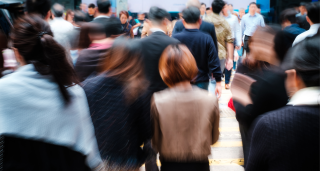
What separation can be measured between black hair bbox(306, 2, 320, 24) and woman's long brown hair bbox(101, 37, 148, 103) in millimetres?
2974

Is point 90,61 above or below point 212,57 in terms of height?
above

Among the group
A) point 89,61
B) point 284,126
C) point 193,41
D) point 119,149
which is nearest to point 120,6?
point 193,41

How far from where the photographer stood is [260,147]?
5.00 feet

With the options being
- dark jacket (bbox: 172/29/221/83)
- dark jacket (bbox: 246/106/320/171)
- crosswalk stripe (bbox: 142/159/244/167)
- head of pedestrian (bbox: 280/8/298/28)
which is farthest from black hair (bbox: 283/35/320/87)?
head of pedestrian (bbox: 280/8/298/28)

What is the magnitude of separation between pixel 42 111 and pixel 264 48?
206 centimetres

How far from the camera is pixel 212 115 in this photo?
2084mm

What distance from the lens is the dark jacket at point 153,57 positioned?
3223 mm

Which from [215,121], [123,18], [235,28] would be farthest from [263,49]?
[123,18]

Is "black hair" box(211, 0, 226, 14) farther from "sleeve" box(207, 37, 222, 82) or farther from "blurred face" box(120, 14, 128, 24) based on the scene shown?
"blurred face" box(120, 14, 128, 24)

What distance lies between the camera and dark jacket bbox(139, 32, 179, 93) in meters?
3.22

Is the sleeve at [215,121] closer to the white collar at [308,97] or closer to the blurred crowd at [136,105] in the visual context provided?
the blurred crowd at [136,105]

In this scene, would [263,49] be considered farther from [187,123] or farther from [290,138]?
[290,138]

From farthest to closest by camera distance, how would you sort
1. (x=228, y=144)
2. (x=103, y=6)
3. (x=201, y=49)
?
(x=228, y=144) < (x=103, y=6) < (x=201, y=49)

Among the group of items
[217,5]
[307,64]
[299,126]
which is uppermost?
[217,5]
